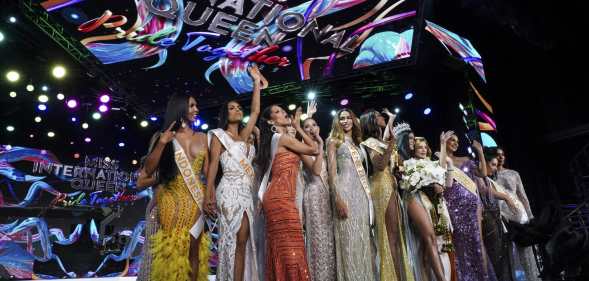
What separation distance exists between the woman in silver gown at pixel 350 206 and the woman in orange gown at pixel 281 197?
27.4 inches

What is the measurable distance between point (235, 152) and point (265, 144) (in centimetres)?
30

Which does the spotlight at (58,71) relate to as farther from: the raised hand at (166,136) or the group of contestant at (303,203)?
the raised hand at (166,136)

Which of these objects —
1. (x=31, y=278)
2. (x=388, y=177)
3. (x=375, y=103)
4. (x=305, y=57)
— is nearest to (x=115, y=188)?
(x=31, y=278)

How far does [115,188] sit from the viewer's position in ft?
32.3

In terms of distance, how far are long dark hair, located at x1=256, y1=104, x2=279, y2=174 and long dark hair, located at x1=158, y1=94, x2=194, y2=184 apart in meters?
0.72

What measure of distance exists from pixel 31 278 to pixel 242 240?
6.25 m

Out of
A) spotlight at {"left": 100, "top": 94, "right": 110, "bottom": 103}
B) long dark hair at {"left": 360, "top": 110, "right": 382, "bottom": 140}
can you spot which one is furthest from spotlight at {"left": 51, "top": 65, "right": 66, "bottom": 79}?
long dark hair at {"left": 360, "top": 110, "right": 382, "bottom": 140}

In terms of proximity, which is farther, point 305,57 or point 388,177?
point 305,57

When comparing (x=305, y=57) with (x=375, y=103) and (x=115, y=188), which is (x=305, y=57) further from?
(x=115, y=188)

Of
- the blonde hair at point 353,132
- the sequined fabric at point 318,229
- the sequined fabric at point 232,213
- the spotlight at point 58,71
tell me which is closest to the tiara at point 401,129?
the blonde hair at point 353,132

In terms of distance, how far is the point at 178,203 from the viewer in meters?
3.00

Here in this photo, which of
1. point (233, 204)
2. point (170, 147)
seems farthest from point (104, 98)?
point (233, 204)

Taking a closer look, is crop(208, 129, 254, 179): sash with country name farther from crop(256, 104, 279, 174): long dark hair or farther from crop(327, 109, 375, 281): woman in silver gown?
crop(327, 109, 375, 281): woman in silver gown

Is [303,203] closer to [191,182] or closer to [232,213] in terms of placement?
[232,213]
